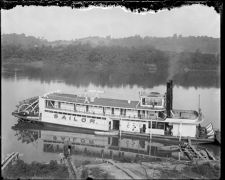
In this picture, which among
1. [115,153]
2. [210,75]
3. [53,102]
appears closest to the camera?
[115,153]

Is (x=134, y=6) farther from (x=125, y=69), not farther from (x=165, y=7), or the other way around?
(x=125, y=69)

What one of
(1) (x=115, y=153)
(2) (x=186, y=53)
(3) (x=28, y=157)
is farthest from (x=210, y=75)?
(3) (x=28, y=157)

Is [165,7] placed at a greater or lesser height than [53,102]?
greater

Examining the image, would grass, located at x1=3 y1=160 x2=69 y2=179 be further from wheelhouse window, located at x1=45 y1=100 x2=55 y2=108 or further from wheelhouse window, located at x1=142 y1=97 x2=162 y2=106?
wheelhouse window, located at x1=45 y1=100 x2=55 y2=108

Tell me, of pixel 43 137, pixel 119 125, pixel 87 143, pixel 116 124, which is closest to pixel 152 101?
pixel 119 125
